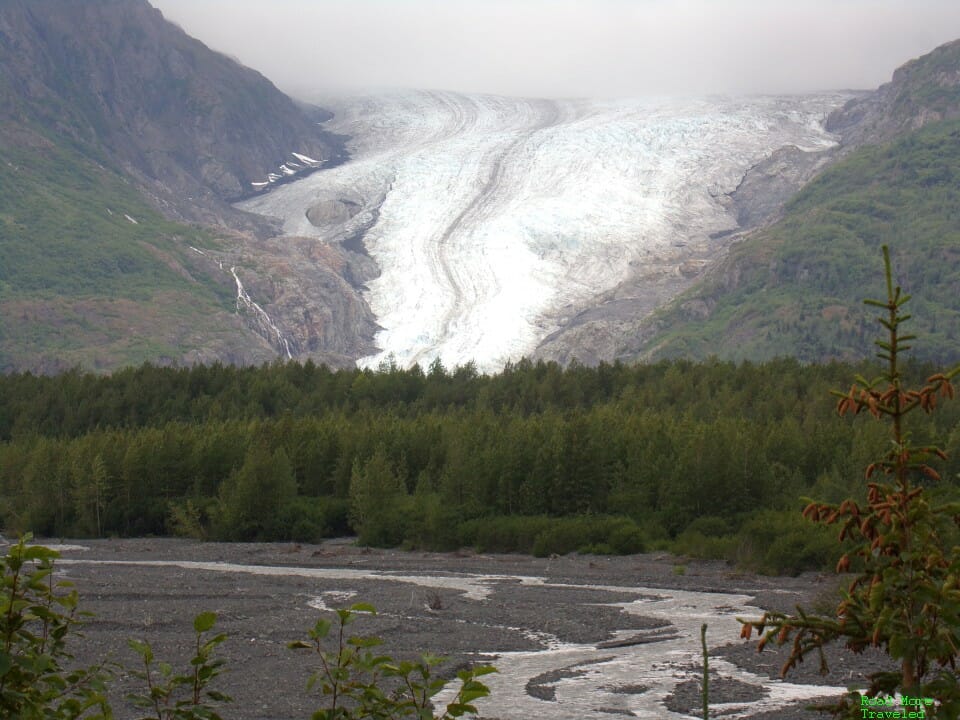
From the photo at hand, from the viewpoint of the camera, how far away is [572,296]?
484 ft

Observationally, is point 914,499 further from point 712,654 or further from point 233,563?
point 233,563

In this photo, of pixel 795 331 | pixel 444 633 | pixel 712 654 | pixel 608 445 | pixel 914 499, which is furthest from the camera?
pixel 795 331

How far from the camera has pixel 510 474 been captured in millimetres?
56188

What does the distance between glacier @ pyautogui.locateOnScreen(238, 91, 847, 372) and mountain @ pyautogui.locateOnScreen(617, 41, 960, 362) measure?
9654mm

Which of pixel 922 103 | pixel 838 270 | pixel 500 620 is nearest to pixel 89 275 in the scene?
pixel 838 270

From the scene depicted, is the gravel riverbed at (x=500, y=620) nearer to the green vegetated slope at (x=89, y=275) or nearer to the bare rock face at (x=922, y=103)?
the green vegetated slope at (x=89, y=275)

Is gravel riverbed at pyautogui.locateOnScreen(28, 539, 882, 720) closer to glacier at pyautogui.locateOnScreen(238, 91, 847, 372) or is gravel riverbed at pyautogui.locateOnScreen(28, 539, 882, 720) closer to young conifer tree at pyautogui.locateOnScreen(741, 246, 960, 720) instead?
young conifer tree at pyautogui.locateOnScreen(741, 246, 960, 720)

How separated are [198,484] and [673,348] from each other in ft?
273

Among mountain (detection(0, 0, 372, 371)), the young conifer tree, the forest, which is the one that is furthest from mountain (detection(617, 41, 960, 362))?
the young conifer tree

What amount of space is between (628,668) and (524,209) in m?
136

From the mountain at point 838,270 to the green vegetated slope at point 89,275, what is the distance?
53.3 meters

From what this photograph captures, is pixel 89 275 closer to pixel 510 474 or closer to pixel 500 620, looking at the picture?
pixel 510 474

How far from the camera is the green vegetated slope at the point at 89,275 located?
142375mm

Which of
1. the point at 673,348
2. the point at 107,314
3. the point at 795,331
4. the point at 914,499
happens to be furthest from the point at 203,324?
the point at 914,499
